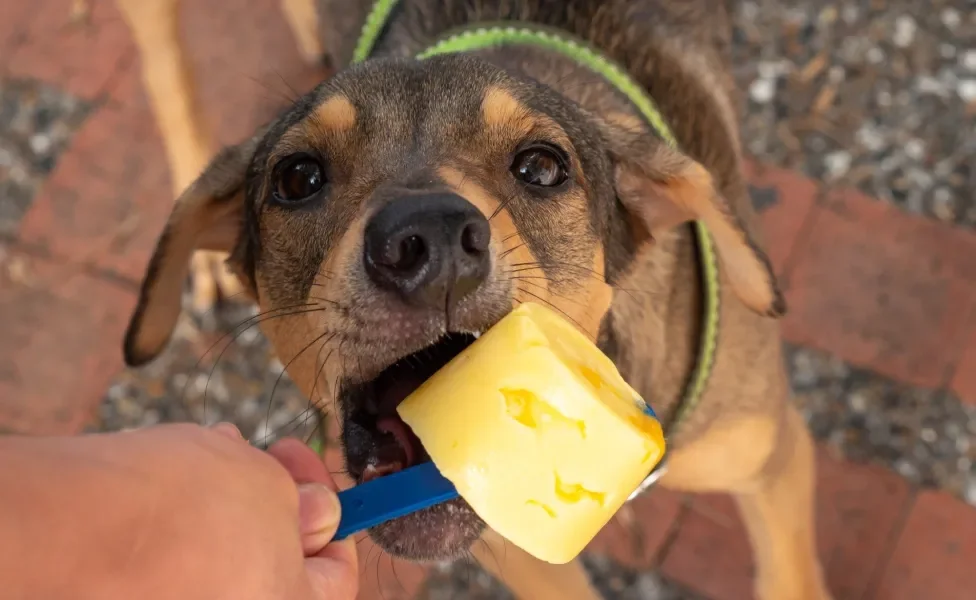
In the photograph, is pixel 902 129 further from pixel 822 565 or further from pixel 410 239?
pixel 410 239

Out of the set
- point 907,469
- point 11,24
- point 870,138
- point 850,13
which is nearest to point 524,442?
point 907,469

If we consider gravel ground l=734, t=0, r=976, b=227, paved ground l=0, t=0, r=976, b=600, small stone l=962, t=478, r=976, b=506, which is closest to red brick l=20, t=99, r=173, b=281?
paved ground l=0, t=0, r=976, b=600

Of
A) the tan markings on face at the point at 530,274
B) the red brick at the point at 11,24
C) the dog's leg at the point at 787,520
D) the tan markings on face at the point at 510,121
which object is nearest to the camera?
the tan markings on face at the point at 530,274

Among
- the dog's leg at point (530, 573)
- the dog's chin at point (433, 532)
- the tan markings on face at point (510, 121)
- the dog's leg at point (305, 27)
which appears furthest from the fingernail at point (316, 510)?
the dog's leg at point (305, 27)

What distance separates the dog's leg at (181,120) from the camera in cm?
312

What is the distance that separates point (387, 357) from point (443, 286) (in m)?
→ 0.17

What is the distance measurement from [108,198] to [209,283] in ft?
2.09

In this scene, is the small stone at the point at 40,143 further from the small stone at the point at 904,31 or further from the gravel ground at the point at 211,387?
the small stone at the point at 904,31

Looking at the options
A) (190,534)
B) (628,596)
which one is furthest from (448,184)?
(628,596)

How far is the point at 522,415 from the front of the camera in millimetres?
1307

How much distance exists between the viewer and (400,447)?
160 cm

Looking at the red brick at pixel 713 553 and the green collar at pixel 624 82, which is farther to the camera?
the red brick at pixel 713 553

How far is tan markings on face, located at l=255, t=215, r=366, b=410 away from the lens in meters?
1.45

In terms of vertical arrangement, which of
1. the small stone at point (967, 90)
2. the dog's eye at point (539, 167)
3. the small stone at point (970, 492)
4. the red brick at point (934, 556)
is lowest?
the red brick at point (934, 556)
